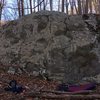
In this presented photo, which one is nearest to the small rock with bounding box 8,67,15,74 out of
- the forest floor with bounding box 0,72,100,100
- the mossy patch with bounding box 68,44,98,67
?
the forest floor with bounding box 0,72,100,100

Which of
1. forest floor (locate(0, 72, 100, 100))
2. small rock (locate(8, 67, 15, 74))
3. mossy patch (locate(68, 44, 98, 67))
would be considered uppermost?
mossy patch (locate(68, 44, 98, 67))

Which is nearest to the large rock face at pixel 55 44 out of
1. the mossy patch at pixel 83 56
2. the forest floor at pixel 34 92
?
the mossy patch at pixel 83 56

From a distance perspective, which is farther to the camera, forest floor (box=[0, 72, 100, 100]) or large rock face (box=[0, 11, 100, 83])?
large rock face (box=[0, 11, 100, 83])

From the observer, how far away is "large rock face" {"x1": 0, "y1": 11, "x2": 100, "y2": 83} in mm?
9320

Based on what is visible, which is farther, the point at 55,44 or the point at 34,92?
the point at 55,44

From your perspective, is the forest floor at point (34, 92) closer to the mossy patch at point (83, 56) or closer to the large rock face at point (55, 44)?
the large rock face at point (55, 44)

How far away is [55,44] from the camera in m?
9.73

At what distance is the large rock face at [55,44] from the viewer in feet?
30.6

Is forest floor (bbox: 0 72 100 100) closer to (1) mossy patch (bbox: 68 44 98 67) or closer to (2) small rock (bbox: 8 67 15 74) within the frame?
(2) small rock (bbox: 8 67 15 74)

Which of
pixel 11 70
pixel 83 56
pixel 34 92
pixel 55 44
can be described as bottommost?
pixel 34 92

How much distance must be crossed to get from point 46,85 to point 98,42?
2.62 m

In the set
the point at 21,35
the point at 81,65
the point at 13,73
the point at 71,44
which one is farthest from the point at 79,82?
the point at 21,35

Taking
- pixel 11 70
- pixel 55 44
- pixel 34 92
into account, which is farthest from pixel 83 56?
pixel 34 92

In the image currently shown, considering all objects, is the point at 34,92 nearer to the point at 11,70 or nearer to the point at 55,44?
the point at 11,70
